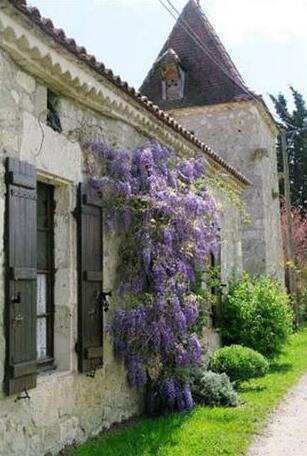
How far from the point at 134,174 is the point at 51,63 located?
2.06 meters

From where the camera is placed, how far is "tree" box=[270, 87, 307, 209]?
2991cm

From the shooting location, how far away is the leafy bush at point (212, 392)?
7.43 meters

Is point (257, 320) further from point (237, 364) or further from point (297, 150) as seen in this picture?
point (297, 150)

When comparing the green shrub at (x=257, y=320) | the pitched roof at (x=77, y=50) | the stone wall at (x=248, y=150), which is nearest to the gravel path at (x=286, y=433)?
the green shrub at (x=257, y=320)

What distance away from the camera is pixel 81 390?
578cm

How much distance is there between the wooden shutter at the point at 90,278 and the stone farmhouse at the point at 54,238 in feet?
0.03

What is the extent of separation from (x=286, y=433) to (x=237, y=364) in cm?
257

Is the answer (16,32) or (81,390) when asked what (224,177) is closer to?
(81,390)

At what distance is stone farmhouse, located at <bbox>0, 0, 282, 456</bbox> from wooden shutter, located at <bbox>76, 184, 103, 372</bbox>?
0.03 feet

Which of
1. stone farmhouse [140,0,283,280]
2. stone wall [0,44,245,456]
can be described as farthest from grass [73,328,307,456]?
stone farmhouse [140,0,283,280]

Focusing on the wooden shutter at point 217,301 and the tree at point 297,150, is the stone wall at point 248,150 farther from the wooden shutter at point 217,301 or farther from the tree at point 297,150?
the tree at point 297,150

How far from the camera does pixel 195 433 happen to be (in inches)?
236

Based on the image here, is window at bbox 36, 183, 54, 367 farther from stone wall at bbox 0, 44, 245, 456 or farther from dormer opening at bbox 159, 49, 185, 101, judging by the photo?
dormer opening at bbox 159, 49, 185, 101

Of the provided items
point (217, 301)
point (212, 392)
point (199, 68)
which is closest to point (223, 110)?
point (199, 68)
